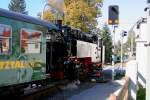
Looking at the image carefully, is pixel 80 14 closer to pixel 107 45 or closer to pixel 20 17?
pixel 107 45

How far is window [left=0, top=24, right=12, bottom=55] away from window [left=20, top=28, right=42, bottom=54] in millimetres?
990

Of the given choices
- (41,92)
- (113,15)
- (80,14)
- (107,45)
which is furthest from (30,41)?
(107,45)

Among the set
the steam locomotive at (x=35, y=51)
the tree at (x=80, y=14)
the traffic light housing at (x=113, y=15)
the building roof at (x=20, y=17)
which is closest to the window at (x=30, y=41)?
the steam locomotive at (x=35, y=51)

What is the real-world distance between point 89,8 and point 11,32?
36480mm

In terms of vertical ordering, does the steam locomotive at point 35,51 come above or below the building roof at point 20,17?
below

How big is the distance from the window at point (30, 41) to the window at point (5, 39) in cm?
99

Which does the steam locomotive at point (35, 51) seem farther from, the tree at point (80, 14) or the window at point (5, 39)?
the tree at point (80, 14)

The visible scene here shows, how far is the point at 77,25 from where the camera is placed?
161ft

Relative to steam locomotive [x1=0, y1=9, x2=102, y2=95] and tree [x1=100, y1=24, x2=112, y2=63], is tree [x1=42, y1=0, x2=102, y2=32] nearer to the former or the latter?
tree [x1=100, y1=24, x2=112, y2=63]

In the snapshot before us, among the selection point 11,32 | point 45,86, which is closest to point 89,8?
point 45,86

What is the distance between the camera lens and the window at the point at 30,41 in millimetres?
14484

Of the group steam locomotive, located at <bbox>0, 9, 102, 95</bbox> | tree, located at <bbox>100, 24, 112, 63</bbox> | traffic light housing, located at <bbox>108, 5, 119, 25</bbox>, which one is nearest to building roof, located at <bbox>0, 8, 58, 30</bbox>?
steam locomotive, located at <bbox>0, 9, 102, 95</bbox>

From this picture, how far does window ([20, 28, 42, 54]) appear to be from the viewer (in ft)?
47.5

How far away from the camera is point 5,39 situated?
1315 cm
